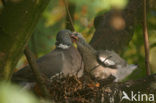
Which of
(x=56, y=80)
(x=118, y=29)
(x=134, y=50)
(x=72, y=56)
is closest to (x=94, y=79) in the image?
(x=72, y=56)

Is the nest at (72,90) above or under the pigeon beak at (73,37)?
under

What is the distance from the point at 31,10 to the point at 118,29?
2984mm

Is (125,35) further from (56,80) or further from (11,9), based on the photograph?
(11,9)

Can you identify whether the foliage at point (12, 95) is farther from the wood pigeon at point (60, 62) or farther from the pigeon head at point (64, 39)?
the pigeon head at point (64, 39)

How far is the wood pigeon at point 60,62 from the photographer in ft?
11.5

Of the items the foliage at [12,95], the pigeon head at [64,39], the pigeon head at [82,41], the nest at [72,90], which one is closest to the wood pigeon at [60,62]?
the pigeon head at [64,39]

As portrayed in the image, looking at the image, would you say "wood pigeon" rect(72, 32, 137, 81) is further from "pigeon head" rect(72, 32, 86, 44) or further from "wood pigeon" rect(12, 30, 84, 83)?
"wood pigeon" rect(12, 30, 84, 83)

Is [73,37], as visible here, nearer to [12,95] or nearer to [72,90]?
[72,90]

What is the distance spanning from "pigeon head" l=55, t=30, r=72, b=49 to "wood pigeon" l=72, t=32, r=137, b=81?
0.11m

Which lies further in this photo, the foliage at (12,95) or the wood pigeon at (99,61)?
the wood pigeon at (99,61)

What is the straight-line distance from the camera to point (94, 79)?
3.81 meters

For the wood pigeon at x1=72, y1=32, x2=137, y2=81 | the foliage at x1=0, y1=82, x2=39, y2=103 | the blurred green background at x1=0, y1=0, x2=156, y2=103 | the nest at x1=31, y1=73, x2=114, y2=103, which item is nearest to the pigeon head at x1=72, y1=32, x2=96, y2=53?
the wood pigeon at x1=72, y1=32, x2=137, y2=81

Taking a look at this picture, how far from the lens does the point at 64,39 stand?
13.0ft

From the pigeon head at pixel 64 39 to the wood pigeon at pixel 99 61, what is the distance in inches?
4.4
